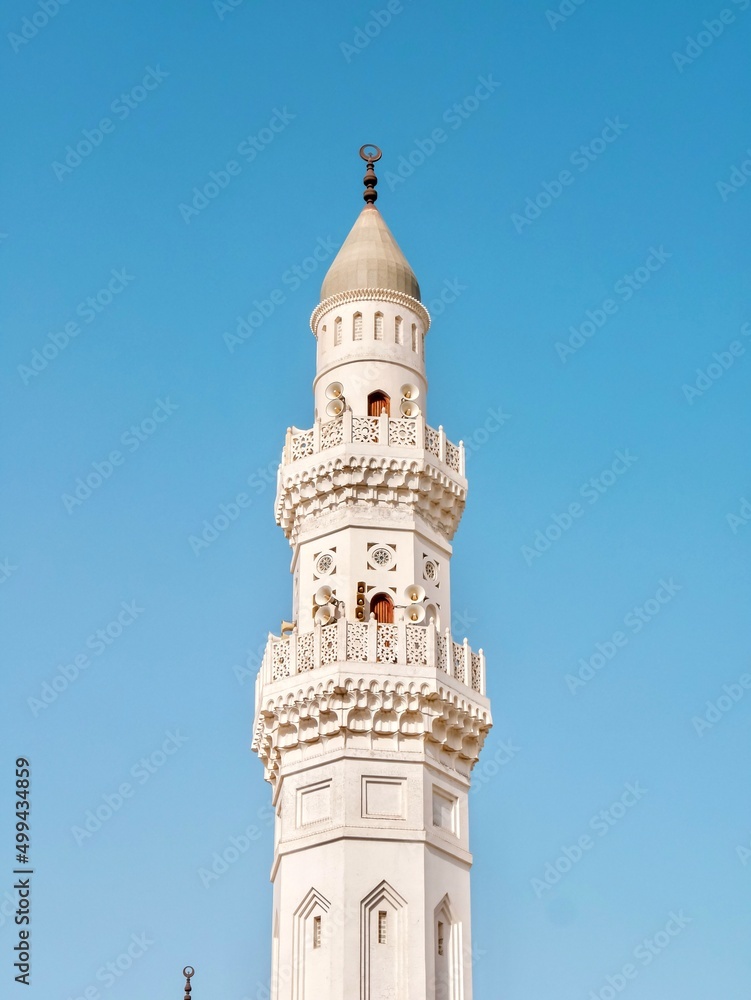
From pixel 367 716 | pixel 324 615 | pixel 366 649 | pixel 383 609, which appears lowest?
pixel 367 716

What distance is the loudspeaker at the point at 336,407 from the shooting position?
35188mm

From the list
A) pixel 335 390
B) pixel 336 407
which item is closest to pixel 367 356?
pixel 335 390

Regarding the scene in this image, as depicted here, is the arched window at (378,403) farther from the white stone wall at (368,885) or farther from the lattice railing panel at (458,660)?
the white stone wall at (368,885)

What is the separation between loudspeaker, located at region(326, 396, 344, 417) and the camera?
115 ft

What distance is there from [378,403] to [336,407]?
3.51 feet

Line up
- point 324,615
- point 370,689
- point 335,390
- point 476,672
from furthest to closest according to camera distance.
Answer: point 335,390
point 476,672
point 324,615
point 370,689

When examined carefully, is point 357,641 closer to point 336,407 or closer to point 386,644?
point 386,644

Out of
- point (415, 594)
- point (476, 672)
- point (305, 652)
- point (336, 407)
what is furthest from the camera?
point (336, 407)

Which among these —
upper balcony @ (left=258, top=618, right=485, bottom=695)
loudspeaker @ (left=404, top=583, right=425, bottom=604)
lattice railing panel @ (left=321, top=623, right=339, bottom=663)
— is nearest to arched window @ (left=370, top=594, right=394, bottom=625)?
loudspeaker @ (left=404, top=583, right=425, bottom=604)

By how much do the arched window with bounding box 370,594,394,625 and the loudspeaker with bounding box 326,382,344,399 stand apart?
510 cm

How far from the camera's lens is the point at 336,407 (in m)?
35.2

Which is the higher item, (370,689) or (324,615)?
(324,615)

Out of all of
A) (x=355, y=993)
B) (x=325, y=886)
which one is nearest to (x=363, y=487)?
(x=325, y=886)

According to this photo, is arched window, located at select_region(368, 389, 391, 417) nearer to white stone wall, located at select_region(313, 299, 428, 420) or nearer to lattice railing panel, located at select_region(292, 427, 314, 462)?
white stone wall, located at select_region(313, 299, 428, 420)
